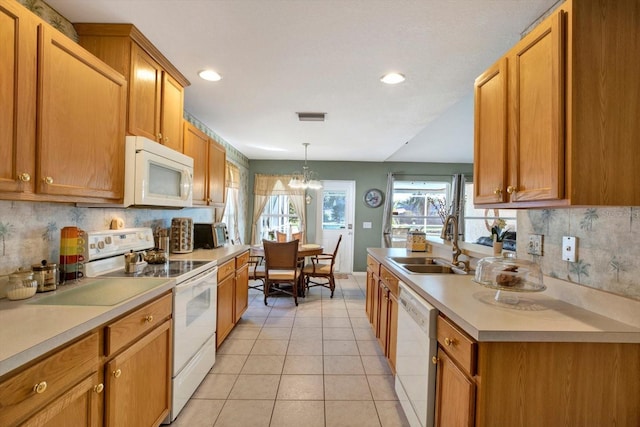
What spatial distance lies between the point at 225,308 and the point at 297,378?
88 cm

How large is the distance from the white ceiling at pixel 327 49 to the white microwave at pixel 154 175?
652 mm

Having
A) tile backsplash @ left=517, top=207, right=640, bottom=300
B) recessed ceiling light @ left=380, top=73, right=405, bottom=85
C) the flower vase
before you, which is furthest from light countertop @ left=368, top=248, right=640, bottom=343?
recessed ceiling light @ left=380, top=73, right=405, bottom=85

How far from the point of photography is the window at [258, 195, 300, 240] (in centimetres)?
600

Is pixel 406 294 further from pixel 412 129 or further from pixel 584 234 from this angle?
pixel 412 129

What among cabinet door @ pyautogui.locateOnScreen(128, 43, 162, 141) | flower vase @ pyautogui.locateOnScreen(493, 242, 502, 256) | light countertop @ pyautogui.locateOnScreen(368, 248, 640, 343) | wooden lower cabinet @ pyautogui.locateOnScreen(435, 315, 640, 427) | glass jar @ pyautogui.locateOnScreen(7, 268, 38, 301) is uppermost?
cabinet door @ pyautogui.locateOnScreen(128, 43, 162, 141)

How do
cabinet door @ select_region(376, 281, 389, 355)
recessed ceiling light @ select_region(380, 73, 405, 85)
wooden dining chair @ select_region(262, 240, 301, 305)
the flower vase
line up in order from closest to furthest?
the flower vase → recessed ceiling light @ select_region(380, 73, 405, 85) → cabinet door @ select_region(376, 281, 389, 355) → wooden dining chair @ select_region(262, 240, 301, 305)

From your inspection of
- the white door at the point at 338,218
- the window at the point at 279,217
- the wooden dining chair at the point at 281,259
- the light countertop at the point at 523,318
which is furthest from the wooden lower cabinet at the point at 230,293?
the white door at the point at 338,218

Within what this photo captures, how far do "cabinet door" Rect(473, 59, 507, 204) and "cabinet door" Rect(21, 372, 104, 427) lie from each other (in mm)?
1850

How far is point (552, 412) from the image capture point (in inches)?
41.6

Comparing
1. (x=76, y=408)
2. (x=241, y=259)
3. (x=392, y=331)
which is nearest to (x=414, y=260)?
(x=392, y=331)

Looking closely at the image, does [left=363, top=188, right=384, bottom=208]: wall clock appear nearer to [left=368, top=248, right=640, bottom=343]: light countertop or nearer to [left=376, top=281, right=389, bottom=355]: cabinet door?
[left=376, top=281, right=389, bottom=355]: cabinet door

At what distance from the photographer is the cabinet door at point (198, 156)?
2.55m

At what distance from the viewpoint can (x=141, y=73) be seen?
72.8 inches

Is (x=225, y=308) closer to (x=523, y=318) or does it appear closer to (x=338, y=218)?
(x=523, y=318)
